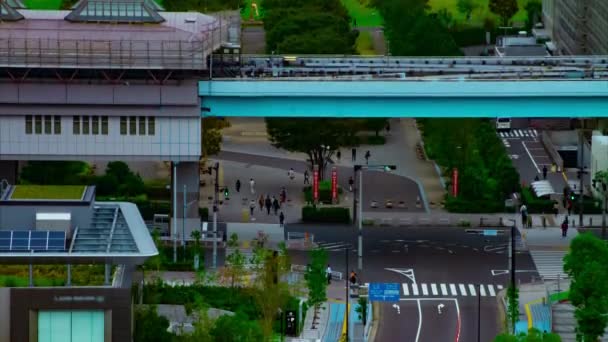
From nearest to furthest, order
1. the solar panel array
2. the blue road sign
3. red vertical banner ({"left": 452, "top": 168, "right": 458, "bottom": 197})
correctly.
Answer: the solar panel array < the blue road sign < red vertical banner ({"left": 452, "top": 168, "right": 458, "bottom": 197})

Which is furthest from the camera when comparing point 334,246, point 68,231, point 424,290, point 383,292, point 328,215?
point 328,215

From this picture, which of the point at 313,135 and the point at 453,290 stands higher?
the point at 313,135

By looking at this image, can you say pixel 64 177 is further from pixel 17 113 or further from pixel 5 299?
pixel 5 299

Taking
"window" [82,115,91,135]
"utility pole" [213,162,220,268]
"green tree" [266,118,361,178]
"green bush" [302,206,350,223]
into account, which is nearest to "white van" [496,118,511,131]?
"green tree" [266,118,361,178]

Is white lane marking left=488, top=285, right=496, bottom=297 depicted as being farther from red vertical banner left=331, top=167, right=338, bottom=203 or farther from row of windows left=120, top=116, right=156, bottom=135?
red vertical banner left=331, top=167, right=338, bottom=203

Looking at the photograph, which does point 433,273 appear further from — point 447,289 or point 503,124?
point 503,124

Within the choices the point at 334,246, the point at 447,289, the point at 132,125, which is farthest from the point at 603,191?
the point at 132,125
